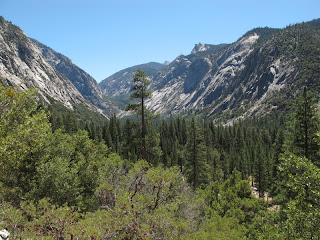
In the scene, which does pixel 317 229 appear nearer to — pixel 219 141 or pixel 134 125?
pixel 134 125

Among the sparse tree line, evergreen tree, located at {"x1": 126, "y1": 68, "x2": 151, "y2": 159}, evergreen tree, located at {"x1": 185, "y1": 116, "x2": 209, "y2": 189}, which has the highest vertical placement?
evergreen tree, located at {"x1": 126, "y1": 68, "x2": 151, "y2": 159}

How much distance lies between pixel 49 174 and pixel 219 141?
294 feet

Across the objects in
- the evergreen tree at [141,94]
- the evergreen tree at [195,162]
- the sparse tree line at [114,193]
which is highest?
the evergreen tree at [141,94]

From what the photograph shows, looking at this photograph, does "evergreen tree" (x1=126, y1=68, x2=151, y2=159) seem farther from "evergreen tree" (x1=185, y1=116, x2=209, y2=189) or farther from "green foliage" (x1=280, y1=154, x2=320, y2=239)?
"evergreen tree" (x1=185, y1=116, x2=209, y2=189)

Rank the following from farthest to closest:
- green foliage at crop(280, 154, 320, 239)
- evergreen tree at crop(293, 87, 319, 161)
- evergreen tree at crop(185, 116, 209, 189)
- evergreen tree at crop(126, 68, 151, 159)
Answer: evergreen tree at crop(185, 116, 209, 189)
evergreen tree at crop(126, 68, 151, 159)
evergreen tree at crop(293, 87, 319, 161)
green foliage at crop(280, 154, 320, 239)

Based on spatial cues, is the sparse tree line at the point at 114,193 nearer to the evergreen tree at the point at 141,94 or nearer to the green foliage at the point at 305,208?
the green foliage at the point at 305,208

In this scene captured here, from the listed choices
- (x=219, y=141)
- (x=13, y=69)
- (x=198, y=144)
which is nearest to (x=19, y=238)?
(x=198, y=144)

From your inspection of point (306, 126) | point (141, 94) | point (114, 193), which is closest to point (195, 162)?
point (306, 126)

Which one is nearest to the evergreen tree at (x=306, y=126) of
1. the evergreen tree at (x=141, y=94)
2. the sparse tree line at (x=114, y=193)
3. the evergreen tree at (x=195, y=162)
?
the sparse tree line at (x=114, y=193)

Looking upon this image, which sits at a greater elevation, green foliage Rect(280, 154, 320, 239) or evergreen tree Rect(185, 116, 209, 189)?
green foliage Rect(280, 154, 320, 239)

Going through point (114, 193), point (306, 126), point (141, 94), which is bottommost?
point (114, 193)

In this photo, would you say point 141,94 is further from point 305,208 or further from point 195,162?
point 195,162

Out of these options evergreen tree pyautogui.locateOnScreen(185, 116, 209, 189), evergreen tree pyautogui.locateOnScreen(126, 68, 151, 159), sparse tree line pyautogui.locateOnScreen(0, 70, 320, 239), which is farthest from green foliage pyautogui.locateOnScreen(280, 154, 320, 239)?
evergreen tree pyautogui.locateOnScreen(185, 116, 209, 189)

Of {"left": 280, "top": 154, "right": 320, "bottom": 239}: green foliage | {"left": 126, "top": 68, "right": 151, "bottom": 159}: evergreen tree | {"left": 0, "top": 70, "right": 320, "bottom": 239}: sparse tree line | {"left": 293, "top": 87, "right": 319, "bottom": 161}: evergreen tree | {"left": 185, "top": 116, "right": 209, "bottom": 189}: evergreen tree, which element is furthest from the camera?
{"left": 185, "top": 116, "right": 209, "bottom": 189}: evergreen tree
